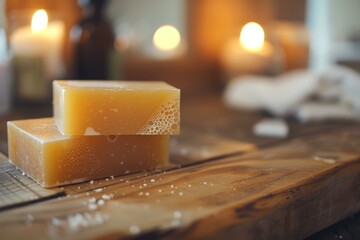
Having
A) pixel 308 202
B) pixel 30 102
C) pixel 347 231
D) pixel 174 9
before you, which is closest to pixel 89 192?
pixel 308 202

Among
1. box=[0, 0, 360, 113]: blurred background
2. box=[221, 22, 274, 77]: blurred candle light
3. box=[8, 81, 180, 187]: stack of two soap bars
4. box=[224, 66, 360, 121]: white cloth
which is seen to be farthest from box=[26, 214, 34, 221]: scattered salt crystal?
box=[221, 22, 274, 77]: blurred candle light

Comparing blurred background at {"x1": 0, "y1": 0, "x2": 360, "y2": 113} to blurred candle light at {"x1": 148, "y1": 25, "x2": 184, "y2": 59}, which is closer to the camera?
blurred background at {"x1": 0, "y1": 0, "x2": 360, "y2": 113}

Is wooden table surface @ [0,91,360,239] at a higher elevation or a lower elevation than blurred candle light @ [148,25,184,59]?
lower

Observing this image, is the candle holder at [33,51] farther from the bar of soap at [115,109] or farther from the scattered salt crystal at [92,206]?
the scattered salt crystal at [92,206]

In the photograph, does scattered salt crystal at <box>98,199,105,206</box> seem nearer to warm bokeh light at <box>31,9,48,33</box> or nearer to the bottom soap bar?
the bottom soap bar

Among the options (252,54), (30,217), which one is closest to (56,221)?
(30,217)

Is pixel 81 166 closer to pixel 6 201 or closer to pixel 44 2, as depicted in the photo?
pixel 6 201

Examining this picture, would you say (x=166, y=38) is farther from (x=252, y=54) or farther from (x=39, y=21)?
(x=39, y=21)

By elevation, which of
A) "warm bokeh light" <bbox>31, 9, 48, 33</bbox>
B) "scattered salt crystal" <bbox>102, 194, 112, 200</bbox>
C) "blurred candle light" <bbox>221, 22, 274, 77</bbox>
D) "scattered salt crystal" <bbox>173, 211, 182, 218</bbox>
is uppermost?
"warm bokeh light" <bbox>31, 9, 48, 33</bbox>

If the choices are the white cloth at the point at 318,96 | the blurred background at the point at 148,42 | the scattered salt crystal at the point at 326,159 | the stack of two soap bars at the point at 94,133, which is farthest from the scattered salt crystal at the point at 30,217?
the white cloth at the point at 318,96
